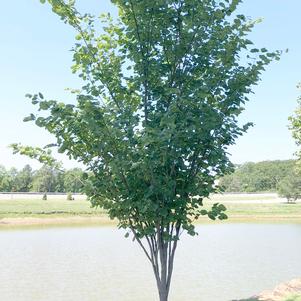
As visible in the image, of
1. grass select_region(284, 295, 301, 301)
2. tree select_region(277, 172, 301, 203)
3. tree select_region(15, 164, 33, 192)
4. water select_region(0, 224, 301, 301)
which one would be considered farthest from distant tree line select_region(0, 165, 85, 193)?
grass select_region(284, 295, 301, 301)

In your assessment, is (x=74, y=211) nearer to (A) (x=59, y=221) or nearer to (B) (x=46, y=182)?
(A) (x=59, y=221)

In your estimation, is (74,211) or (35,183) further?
(35,183)

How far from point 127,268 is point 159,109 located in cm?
1520

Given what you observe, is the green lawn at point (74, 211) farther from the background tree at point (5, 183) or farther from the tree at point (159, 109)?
the background tree at point (5, 183)

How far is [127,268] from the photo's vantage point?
64.7ft

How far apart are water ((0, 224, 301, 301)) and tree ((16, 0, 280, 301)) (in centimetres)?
904

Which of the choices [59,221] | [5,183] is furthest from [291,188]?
[5,183]

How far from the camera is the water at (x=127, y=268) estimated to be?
14859 mm

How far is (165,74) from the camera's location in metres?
6.11

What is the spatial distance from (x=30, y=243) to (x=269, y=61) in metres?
26.3

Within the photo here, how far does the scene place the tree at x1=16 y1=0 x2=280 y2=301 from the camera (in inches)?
217

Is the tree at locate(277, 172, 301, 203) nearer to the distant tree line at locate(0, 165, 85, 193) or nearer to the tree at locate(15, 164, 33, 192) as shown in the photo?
the distant tree line at locate(0, 165, 85, 193)

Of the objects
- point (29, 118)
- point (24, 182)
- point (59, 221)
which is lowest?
point (59, 221)

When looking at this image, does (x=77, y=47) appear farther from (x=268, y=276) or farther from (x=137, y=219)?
(x=268, y=276)
